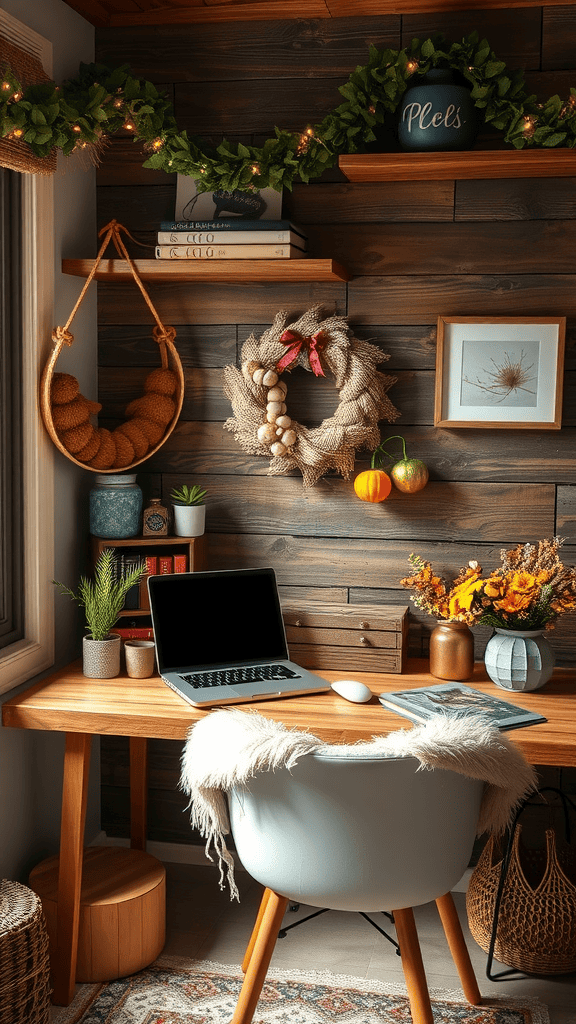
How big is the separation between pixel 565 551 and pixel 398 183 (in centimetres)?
110

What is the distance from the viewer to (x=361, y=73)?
2.39 m

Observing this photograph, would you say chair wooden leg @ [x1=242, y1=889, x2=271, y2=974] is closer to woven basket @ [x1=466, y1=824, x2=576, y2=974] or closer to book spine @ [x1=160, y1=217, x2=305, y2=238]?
woven basket @ [x1=466, y1=824, x2=576, y2=974]

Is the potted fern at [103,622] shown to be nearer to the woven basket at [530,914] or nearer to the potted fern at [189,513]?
the potted fern at [189,513]

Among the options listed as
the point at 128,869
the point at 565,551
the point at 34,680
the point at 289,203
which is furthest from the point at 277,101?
the point at 128,869

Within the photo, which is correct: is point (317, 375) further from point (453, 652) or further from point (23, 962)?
point (23, 962)

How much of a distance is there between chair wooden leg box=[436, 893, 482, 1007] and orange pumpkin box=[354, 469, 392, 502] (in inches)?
40.4

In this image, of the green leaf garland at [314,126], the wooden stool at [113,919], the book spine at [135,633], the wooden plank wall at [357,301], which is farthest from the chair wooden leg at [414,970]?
the green leaf garland at [314,126]

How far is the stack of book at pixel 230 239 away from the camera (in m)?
2.44

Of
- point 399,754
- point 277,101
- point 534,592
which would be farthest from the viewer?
point 277,101

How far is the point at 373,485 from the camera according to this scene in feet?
8.57

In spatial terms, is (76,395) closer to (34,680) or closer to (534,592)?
(34,680)

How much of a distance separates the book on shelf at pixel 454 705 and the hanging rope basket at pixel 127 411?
98 centimetres

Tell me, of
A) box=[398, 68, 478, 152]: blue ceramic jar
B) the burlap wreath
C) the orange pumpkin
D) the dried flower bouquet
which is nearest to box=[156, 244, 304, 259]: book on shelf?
the burlap wreath

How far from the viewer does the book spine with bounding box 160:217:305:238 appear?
2.45 metres
